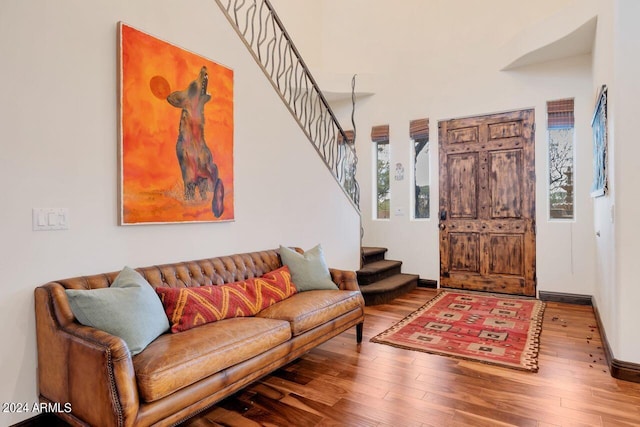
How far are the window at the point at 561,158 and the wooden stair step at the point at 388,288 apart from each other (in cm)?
A: 205

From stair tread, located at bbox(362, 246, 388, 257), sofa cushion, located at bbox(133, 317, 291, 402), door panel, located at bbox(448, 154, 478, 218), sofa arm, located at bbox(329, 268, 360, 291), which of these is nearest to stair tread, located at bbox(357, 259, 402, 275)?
stair tread, located at bbox(362, 246, 388, 257)

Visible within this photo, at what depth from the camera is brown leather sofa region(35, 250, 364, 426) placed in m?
1.73

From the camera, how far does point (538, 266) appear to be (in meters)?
5.10

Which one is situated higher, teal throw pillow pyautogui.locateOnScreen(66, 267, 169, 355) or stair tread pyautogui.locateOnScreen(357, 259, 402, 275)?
teal throw pillow pyautogui.locateOnScreen(66, 267, 169, 355)

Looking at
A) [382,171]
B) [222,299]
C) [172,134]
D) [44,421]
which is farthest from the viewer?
[382,171]

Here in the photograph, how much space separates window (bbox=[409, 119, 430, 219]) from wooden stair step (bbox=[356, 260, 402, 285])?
0.84 metres

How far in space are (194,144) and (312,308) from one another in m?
1.58

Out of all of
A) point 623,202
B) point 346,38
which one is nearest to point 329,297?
point 623,202

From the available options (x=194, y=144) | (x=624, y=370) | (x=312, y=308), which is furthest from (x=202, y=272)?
(x=624, y=370)

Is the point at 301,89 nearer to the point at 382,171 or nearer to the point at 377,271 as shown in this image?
the point at 382,171

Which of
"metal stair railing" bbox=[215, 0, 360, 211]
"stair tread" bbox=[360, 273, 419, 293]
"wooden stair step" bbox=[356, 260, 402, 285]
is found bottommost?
"stair tread" bbox=[360, 273, 419, 293]

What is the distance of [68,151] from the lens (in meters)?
2.33

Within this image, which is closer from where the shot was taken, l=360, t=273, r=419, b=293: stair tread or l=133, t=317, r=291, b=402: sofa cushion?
l=133, t=317, r=291, b=402: sofa cushion

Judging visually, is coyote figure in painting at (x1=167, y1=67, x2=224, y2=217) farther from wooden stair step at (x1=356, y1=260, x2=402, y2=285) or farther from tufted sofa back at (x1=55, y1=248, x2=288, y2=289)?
wooden stair step at (x1=356, y1=260, x2=402, y2=285)
